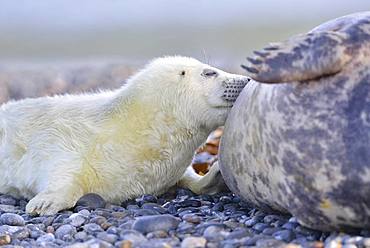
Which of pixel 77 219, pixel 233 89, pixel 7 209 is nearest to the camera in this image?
pixel 77 219

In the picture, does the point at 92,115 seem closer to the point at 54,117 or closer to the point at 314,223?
the point at 54,117

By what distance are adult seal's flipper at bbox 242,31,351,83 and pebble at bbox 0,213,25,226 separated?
51.4 inches

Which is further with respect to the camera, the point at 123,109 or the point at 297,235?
the point at 123,109

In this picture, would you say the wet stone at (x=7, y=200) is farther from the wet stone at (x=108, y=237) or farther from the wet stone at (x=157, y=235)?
the wet stone at (x=157, y=235)

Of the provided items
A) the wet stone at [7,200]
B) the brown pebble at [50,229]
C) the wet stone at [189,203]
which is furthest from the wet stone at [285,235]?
the wet stone at [7,200]

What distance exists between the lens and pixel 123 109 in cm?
468

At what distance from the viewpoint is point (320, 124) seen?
3.40 meters

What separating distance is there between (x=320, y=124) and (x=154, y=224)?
30.5 inches

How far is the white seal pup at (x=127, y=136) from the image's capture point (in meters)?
4.52

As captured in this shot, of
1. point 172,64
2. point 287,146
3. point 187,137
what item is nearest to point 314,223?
point 287,146

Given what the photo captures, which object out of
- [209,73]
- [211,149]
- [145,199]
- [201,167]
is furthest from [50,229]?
[211,149]

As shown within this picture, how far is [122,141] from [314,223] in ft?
4.69

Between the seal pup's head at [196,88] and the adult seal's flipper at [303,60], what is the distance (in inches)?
47.0

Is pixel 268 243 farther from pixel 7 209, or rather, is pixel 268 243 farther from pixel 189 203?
pixel 7 209
